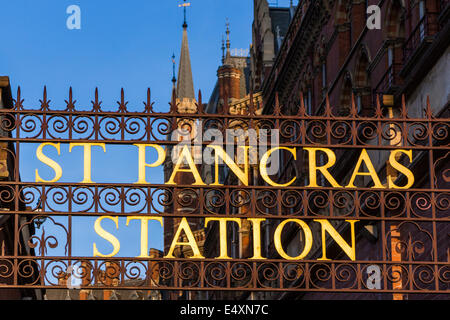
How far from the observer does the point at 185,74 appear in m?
88.7

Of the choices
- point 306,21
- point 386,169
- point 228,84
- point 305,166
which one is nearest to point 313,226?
point 305,166

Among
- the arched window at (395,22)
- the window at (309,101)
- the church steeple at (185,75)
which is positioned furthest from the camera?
the church steeple at (185,75)

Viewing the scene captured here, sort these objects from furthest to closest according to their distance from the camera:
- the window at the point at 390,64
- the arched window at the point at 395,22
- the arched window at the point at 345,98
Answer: the arched window at the point at 345,98 → the arched window at the point at 395,22 → the window at the point at 390,64

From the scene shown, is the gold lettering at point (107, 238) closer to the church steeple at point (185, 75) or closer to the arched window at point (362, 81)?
the arched window at point (362, 81)

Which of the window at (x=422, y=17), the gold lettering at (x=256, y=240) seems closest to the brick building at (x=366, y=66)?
the window at (x=422, y=17)

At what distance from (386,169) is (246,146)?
907cm

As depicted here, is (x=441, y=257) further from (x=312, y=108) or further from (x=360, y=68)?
(x=312, y=108)

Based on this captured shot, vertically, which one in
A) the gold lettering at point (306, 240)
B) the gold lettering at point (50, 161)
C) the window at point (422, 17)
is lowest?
the gold lettering at point (306, 240)

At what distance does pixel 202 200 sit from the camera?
1424 cm

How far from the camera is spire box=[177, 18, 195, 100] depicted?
8756 cm

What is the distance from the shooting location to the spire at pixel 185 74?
287ft

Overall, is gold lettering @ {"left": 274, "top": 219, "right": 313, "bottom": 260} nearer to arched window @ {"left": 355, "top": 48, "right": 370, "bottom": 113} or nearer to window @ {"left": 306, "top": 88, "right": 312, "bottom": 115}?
arched window @ {"left": 355, "top": 48, "right": 370, "bottom": 113}

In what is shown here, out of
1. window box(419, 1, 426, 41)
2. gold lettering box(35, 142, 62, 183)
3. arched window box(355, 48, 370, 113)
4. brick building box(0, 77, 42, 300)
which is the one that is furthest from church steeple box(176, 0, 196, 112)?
gold lettering box(35, 142, 62, 183)

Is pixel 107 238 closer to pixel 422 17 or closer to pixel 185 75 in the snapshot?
pixel 422 17
